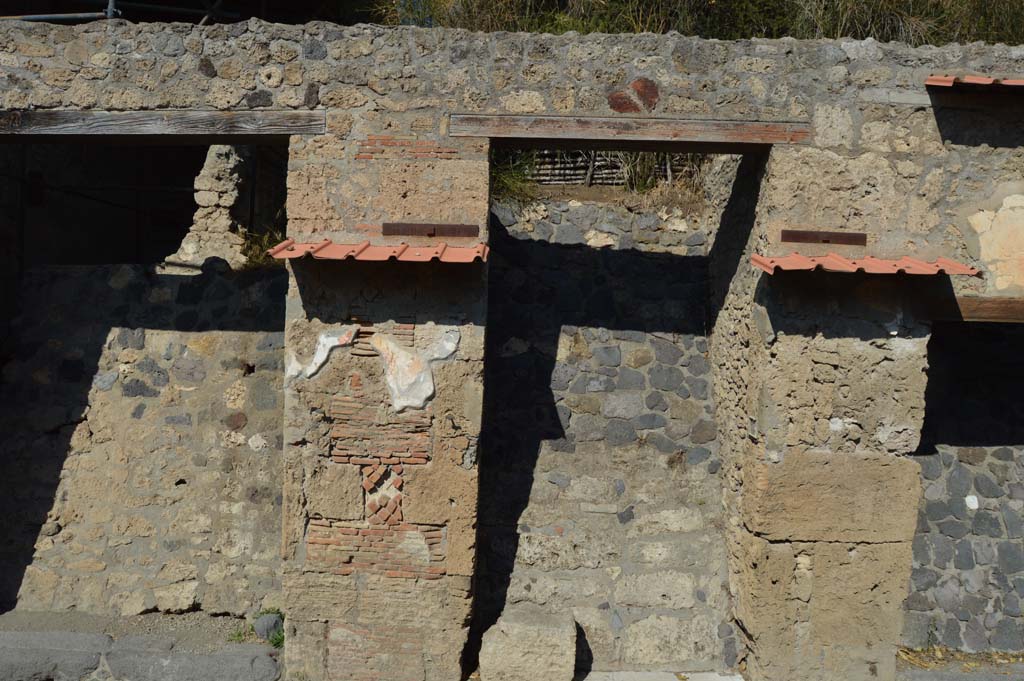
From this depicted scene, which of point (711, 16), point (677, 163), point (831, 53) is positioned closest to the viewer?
point (831, 53)

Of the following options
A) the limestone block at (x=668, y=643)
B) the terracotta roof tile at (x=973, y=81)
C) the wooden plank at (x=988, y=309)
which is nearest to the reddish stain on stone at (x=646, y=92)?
the terracotta roof tile at (x=973, y=81)

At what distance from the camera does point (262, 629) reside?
16.9 feet

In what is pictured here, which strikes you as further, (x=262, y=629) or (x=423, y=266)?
(x=262, y=629)

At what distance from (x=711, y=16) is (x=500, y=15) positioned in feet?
7.57

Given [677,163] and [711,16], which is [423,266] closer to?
[677,163]

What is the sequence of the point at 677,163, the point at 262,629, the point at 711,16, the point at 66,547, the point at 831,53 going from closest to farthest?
the point at 831,53, the point at 262,629, the point at 66,547, the point at 677,163, the point at 711,16

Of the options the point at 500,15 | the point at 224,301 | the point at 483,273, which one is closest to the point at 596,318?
the point at 483,273

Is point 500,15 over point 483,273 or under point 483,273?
over

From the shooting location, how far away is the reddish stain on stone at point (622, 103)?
4516mm

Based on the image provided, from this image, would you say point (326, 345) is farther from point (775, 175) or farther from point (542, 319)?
point (775, 175)

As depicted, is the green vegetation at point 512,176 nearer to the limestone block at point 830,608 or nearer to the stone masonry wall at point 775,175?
the stone masonry wall at point 775,175

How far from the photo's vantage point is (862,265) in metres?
4.28

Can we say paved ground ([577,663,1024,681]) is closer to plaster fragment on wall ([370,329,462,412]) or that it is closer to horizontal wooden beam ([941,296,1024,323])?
plaster fragment on wall ([370,329,462,412])

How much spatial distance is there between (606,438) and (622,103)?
2.24 meters
